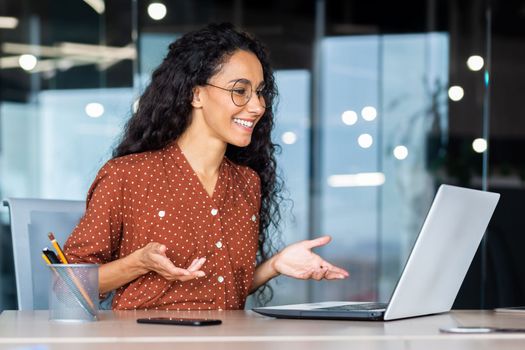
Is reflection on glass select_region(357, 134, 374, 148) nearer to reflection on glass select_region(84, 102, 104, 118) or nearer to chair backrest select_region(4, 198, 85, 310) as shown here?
reflection on glass select_region(84, 102, 104, 118)

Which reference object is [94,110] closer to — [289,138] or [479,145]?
[289,138]

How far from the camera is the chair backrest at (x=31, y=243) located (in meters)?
2.27

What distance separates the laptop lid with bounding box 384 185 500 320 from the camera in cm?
172

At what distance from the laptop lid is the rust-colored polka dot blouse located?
1.86ft

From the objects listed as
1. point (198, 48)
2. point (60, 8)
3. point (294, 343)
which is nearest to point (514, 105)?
point (60, 8)

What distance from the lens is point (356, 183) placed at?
554 cm

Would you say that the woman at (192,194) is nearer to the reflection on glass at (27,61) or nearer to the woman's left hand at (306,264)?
the woman's left hand at (306,264)

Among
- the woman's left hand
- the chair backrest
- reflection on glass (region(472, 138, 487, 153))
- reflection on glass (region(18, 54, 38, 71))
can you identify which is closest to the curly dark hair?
the chair backrest

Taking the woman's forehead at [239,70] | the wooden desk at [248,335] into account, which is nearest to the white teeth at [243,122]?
the woman's forehead at [239,70]

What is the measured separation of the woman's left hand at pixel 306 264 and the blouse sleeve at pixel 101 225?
1.31ft

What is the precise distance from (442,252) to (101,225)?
814 millimetres

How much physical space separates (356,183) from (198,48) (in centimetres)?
321

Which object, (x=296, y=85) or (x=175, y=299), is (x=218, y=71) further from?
(x=296, y=85)

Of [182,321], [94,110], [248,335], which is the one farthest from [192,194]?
[94,110]
